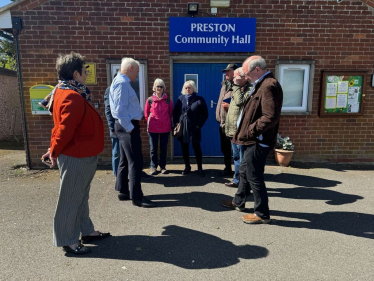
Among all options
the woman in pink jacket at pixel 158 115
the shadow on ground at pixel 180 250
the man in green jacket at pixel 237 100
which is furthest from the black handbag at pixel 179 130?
the shadow on ground at pixel 180 250

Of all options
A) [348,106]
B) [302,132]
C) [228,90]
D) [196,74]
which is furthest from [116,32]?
[348,106]

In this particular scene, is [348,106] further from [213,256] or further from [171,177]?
[213,256]

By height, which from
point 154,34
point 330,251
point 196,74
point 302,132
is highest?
point 154,34

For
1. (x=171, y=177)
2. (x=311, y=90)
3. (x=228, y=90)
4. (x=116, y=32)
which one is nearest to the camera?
(x=228, y=90)

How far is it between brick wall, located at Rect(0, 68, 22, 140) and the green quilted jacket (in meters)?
8.40

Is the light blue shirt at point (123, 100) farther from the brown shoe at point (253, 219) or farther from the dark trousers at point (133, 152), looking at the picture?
the brown shoe at point (253, 219)

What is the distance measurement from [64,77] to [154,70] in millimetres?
3489

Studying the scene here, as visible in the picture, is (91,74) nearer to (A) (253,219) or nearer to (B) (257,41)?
(B) (257,41)

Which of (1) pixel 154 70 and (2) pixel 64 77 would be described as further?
(1) pixel 154 70

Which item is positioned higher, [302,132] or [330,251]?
[302,132]

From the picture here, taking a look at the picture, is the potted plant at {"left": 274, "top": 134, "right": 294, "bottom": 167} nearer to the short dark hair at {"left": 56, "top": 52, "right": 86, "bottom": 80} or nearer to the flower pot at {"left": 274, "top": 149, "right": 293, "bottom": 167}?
the flower pot at {"left": 274, "top": 149, "right": 293, "bottom": 167}

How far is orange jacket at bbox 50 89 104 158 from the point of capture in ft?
8.33

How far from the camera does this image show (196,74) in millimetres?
6266

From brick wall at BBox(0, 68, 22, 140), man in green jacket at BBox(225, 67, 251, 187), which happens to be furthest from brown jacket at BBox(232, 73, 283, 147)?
brick wall at BBox(0, 68, 22, 140)
